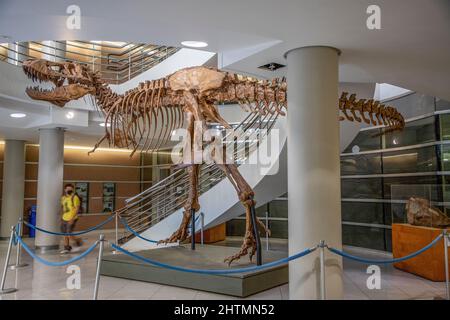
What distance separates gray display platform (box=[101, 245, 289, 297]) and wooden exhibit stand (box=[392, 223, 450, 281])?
7.74 feet

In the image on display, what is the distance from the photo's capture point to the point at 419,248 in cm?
694

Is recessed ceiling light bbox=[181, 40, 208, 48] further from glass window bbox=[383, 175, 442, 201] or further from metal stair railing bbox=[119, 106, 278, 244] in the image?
glass window bbox=[383, 175, 442, 201]

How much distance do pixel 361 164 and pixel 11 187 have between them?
10.8 meters

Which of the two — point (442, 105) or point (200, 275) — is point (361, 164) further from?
point (200, 275)

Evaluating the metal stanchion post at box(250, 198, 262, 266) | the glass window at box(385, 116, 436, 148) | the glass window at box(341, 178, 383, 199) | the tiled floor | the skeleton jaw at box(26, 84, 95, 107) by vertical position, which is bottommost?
the tiled floor

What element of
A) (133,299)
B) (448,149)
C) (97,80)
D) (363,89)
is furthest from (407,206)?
(97,80)

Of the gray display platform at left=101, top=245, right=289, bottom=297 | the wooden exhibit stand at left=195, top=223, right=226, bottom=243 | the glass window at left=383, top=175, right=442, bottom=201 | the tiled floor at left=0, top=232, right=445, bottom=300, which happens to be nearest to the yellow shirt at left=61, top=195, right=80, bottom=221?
the tiled floor at left=0, top=232, right=445, bottom=300

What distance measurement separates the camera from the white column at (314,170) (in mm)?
4496

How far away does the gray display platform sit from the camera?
560 cm

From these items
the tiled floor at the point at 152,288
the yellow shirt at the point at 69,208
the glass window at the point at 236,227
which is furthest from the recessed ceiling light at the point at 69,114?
the glass window at the point at 236,227

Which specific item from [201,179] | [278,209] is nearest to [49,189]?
[201,179]

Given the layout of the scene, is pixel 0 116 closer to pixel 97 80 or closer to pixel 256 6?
pixel 97 80

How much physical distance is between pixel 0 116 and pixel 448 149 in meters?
10.1

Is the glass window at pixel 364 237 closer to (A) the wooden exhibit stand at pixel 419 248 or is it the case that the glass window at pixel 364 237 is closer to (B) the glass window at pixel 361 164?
(B) the glass window at pixel 361 164
